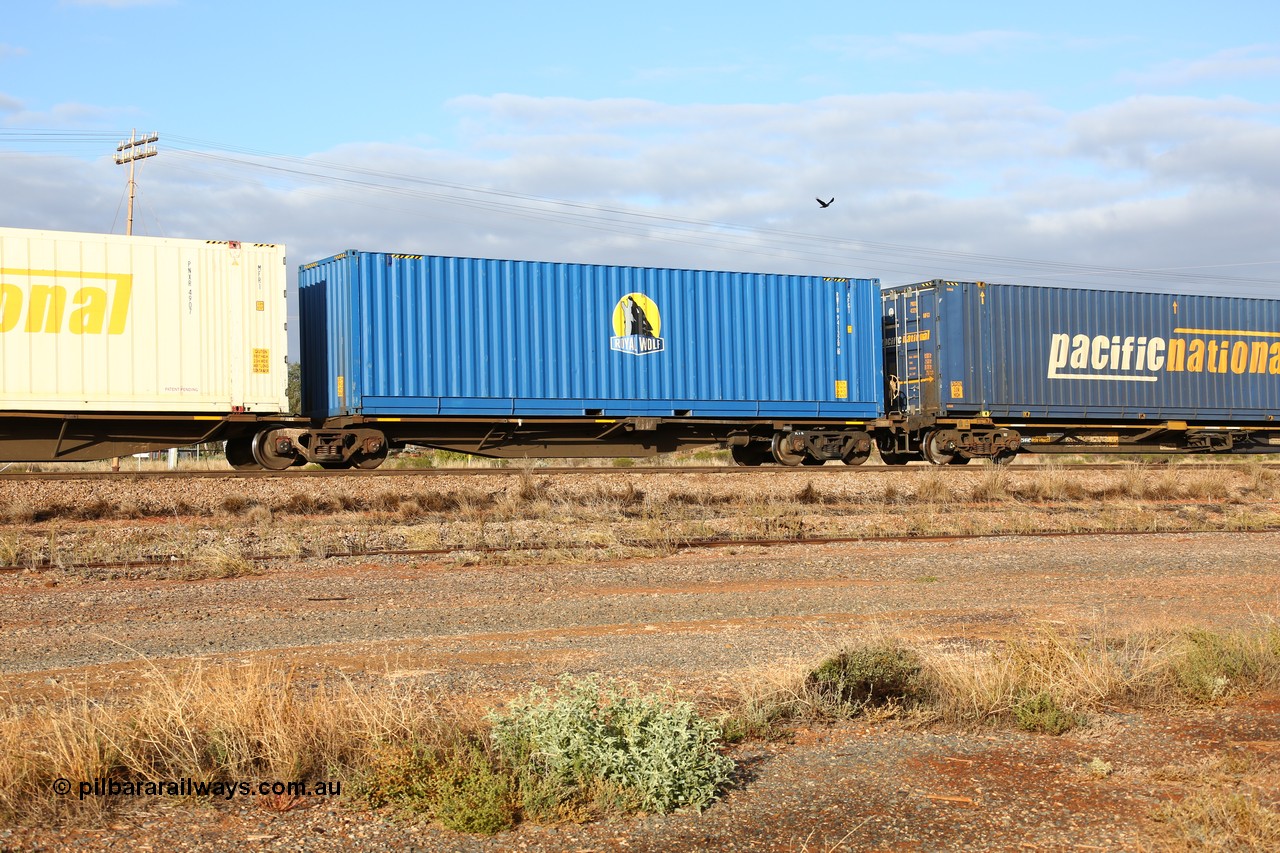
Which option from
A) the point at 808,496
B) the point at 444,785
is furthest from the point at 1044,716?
the point at 808,496

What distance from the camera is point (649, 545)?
13.4 m

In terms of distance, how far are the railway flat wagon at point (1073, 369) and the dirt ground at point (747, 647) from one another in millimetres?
8066

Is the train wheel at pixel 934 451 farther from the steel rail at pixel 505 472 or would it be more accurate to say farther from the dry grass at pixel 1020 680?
the dry grass at pixel 1020 680

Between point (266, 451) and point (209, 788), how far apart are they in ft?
44.6

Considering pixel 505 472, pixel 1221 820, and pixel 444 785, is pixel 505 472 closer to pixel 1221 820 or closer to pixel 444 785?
pixel 444 785

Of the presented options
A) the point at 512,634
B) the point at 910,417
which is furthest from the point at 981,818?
the point at 910,417

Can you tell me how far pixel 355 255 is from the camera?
1758 cm

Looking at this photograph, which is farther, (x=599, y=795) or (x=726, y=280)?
(x=726, y=280)

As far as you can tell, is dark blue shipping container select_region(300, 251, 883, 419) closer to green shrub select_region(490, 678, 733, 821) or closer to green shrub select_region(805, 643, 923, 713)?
green shrub select_region(805, 643, 923, 713)

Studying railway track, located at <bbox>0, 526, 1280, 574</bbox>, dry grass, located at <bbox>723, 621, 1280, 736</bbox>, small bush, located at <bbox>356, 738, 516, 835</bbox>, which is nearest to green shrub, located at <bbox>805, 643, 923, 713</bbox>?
dry grass, located at <bbox>723, 621, 1280, 736</bbox>

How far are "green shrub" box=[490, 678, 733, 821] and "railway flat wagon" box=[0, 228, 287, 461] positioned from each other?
13.0m

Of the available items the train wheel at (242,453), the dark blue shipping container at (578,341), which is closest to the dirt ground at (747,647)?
the train wheel at (242,453)

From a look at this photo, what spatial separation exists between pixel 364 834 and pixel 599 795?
3.04 ft

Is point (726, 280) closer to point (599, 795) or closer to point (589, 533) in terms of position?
point (589, 533)
